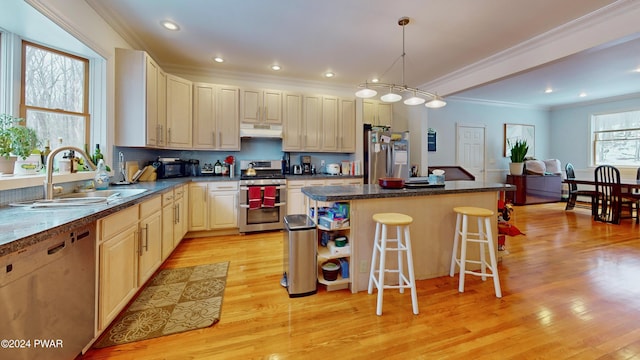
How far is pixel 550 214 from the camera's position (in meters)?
5.36

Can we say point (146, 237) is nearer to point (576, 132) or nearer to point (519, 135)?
point (519, 135)

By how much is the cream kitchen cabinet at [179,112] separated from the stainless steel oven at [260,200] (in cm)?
93

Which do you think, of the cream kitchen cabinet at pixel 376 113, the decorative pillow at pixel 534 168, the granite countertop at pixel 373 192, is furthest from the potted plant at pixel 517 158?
the granite countertop at pixel 373 192

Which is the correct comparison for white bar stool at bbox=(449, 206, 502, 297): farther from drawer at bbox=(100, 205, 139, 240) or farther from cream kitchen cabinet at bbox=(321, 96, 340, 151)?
cream kitchen cabinet at bbox=(321, 96, 340, 151)

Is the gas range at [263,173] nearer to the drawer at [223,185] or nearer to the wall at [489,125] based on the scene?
the drawer at [223,185]

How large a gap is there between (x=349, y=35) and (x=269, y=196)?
2.48 m

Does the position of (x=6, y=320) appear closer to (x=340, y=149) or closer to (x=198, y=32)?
(x=198, y=32)

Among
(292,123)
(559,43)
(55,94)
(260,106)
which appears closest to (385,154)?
(292,123)

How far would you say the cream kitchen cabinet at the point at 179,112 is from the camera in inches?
144

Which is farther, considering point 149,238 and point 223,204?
point 223,204

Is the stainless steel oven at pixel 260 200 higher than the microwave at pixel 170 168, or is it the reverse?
the microwave at pixel 170 168

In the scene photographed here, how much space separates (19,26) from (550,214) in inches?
319

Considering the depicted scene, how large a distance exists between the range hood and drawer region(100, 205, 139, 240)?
2463mm

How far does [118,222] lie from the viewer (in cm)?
170
